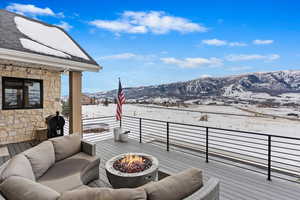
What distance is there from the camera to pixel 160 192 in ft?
4.00

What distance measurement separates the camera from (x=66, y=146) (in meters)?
2.97

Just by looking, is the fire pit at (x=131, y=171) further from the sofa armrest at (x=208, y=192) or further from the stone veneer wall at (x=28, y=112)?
the stone veneer wall at (x=28, y=112)

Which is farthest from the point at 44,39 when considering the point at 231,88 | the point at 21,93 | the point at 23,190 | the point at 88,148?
the point at 231,88

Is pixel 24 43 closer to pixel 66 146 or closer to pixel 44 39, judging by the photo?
pixel 44 39

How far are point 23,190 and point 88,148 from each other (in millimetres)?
1805

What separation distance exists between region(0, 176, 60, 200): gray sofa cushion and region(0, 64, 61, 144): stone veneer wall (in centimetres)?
432

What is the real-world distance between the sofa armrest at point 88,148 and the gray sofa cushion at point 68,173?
0.08 meters

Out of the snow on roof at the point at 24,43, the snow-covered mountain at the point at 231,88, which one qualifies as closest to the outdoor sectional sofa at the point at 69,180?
the snow on roof at the point at 24,43

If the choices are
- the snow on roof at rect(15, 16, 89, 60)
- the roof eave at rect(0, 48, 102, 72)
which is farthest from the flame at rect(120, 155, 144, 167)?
the snow on roof at rect(15, 16, 89, 60)

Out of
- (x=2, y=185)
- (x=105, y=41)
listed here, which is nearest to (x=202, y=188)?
(x=2, y=185)

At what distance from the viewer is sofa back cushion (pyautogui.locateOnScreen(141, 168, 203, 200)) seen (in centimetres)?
121

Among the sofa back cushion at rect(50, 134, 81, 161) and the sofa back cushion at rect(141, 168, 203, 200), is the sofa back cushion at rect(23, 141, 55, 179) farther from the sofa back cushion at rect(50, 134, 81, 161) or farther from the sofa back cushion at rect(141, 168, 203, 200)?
the sofa back cushion at rect(141, 168, 203, 200)

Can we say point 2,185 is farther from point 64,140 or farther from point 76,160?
point 64,140

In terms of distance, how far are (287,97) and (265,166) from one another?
8.33 meters
